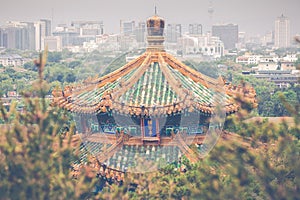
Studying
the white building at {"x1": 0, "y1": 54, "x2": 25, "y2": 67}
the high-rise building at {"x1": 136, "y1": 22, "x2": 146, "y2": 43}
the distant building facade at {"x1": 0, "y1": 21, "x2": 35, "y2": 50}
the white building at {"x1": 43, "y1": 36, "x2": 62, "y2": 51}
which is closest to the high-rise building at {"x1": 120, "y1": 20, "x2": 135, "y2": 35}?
the high-rise building at {"x1": 136, "y1": 22, "x2": 146, "y2": 43}

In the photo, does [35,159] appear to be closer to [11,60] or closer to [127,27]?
[127,27]

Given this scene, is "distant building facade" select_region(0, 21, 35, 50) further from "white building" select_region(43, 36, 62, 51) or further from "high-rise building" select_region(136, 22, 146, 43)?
"high-rise building" select_region(136, 22, 146, 43)

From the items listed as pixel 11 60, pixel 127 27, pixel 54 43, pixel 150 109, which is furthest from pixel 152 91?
pixel 54 43

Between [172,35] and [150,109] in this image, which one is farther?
[172,35]

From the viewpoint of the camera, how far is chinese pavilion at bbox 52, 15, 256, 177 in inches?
392

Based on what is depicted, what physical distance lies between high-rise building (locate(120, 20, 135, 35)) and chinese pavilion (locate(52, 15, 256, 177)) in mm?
409

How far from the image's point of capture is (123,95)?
10.2 meters

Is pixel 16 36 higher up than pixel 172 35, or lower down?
higher up

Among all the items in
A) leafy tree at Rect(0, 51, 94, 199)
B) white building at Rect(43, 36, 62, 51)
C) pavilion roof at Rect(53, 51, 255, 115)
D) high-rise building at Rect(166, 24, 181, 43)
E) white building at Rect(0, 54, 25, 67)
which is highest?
white building at Rect(43, 36, 62, 51)

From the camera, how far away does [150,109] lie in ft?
32.4

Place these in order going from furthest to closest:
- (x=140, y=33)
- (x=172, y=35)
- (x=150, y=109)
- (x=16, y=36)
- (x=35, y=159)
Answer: (x=16, y=36)
(x=172, y=35)
(x=140, y=33)
(x=150, y=109)
(x=35, y=159)

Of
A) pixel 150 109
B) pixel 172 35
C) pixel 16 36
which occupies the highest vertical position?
pixel 16 36

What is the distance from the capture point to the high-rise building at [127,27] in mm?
11256

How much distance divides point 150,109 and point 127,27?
2863 mm
